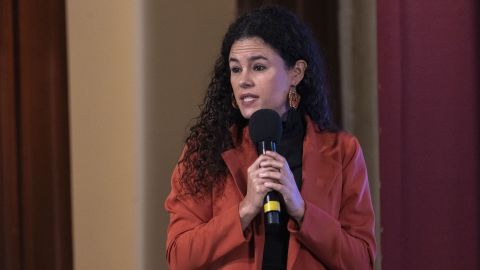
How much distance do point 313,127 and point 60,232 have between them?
4.12 ft

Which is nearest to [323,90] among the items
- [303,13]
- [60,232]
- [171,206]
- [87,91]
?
[171,206]

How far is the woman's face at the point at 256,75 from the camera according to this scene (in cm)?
130

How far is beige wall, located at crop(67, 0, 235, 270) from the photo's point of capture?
2.15m

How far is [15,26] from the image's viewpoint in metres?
2.22

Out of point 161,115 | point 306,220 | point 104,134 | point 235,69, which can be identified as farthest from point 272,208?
point 104,134

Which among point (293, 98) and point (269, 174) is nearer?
point (269, 174)

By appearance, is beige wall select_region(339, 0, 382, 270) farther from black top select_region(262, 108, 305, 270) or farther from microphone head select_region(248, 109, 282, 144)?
microphone head select_region(248, 109, 282, 144)

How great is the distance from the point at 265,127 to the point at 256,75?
0.19 metres

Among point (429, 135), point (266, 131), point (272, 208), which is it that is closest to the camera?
point (272, 208)

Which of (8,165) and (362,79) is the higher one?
(362,79)

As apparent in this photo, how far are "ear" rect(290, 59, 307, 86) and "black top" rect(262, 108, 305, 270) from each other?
0.07 m

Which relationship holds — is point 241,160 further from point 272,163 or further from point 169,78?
point 169,78

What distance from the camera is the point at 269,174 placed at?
109 centimetres

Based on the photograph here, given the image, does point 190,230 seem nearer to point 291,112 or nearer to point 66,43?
point 291,112
